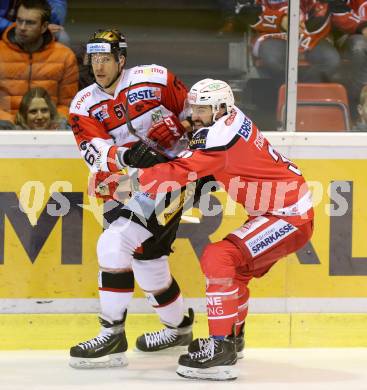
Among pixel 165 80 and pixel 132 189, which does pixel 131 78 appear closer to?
pixel 165 80

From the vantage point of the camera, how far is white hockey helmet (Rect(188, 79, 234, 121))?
4.34m

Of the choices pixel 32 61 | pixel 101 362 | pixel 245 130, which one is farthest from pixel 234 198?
pixel 32 61

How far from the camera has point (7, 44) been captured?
4828mm

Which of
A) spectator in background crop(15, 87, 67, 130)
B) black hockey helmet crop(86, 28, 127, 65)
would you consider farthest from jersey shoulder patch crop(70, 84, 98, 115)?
spectator in background crop(15, 87, 67, 130)

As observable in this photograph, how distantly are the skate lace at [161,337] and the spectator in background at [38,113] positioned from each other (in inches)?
37.7

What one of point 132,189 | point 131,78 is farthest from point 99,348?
point 131,78

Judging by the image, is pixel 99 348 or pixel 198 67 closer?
pixel 99 348

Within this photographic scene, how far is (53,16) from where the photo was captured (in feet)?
15.9

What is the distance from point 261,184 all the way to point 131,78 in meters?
0.71

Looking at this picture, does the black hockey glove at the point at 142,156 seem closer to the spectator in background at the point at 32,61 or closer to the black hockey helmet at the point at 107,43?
the black hockey helmet at the point at 107,43

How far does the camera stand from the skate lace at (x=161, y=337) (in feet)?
15.7

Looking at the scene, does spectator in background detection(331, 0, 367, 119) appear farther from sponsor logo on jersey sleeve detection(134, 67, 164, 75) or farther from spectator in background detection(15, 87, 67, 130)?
spectator in background detection(15, 87, 67, 130)

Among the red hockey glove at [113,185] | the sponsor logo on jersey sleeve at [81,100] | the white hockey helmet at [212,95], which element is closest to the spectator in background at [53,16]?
the sponsor logo on jersey sleeve at [81,100]

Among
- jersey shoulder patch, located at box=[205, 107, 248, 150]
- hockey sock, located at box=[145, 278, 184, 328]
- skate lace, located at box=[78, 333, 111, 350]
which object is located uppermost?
→ jersey shoulder patch, located at box=[205, 107, 248, 150]
